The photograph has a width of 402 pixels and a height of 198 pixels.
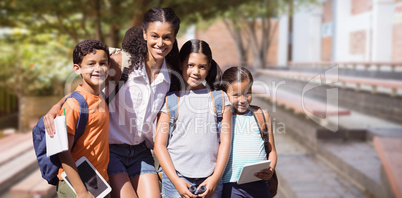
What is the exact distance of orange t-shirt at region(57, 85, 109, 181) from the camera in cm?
178

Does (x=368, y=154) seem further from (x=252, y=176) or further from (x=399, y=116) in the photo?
(x=252, y=176)

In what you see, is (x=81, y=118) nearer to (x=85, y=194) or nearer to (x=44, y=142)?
(x=44, y=142)

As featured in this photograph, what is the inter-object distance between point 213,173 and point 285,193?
3.45 meters

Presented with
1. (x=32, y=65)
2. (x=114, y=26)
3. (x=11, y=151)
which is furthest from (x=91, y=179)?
(x=32, y=65)

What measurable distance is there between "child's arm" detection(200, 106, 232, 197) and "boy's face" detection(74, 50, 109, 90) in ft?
2.06

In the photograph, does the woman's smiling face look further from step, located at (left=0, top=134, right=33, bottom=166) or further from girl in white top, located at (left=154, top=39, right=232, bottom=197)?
step, located at (left=0, top=134, right=33, bottom=166)

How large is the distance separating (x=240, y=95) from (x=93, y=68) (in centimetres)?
76

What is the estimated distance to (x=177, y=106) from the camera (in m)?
1.98

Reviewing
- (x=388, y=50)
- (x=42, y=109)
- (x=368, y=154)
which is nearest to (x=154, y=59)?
(x=368, y=154)

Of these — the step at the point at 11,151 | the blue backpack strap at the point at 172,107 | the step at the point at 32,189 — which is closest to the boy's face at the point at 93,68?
the blue backpack strap at the point at 172,107

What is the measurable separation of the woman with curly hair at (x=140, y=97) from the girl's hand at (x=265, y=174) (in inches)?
21.4

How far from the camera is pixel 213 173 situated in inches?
75.2

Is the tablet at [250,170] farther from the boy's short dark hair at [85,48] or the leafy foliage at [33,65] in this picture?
the leafy foliage at [33,65]

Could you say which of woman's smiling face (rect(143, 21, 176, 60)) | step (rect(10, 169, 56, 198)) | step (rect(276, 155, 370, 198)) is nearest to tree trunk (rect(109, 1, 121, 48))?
step (rect(10, 169, 56, 198))
